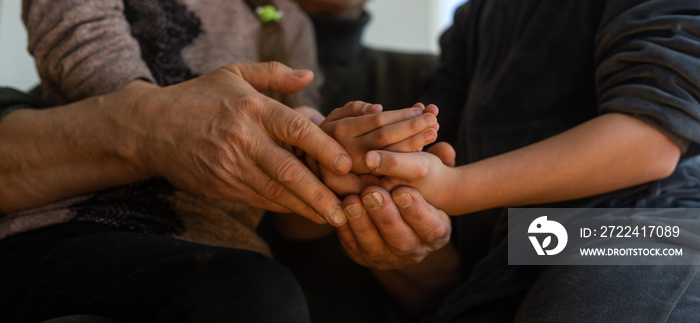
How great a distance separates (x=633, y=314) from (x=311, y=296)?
629 mm

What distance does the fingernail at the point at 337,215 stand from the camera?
681mm

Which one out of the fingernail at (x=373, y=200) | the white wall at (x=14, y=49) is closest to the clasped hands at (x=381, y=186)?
the fingernail at (x=373, y=200)

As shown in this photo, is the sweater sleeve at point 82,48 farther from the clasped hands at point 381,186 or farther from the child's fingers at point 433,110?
the child's fingers at point 433,110

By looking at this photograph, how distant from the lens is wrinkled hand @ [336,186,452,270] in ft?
2.28

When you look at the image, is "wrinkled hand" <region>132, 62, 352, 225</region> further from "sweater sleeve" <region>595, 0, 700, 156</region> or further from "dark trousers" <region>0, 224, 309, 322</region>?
"sweater sleeve" <region>595, 0, 700, 156</region>

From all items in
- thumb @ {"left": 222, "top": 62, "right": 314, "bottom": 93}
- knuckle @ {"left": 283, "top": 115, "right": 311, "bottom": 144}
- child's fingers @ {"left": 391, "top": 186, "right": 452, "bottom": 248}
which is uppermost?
thumb @ {"left": 222, "top": 62, "right": 314, "bottom": 93}

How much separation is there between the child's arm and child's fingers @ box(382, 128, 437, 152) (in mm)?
18

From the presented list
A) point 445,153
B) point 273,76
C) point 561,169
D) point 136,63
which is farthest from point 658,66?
point 136,63

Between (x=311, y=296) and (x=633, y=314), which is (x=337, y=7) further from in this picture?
(x=633, y=314)

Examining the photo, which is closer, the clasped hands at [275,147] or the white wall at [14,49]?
the clasped hands at [275,147]

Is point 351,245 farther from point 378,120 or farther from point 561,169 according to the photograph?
point 561,169

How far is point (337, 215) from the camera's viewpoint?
2.25 feet

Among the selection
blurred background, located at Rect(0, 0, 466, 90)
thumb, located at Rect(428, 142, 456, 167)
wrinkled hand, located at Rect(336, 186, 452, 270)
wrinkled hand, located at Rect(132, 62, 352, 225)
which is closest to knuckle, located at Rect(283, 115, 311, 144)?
wrinkled hand, located at Rect(132, 62, 352, 225)

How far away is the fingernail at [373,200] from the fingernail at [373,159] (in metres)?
0.04
